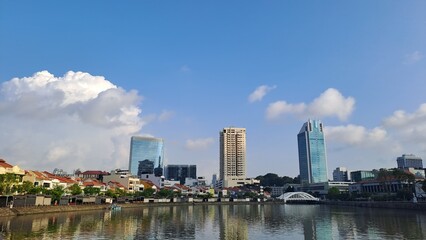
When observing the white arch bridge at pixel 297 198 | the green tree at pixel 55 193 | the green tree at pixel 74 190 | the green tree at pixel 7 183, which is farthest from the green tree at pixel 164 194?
the green tree at pixel 7 183

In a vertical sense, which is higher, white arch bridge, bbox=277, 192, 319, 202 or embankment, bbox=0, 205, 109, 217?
white arch bridge, bbox=277, 192, 319, 202

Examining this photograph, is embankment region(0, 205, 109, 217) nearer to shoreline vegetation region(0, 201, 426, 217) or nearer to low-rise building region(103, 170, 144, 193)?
shoreline vegetation region(0, 201, 426, 217)

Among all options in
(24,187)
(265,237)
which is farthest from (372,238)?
(24,187)

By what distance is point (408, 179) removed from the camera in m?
117

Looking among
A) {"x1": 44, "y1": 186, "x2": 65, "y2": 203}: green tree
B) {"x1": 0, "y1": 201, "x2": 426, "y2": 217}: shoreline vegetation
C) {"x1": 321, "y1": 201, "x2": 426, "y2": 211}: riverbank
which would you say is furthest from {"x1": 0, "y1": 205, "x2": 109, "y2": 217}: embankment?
{"x1": 321, "y1": 201, "x2": 426, "y2": 211}: riverbank

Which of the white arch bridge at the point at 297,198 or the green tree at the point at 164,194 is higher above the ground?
the green tree at the point at 164,194

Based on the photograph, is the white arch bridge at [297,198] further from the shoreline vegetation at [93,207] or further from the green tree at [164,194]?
the green tree at [164,194]

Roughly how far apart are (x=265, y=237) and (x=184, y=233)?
10524 mm

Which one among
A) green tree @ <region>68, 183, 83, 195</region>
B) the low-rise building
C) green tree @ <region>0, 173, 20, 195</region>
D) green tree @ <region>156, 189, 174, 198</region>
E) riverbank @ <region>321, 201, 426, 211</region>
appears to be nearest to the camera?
green tree @ <region>0, 173, 20, 195</region>

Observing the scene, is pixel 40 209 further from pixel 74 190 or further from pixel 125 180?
pixel 125 180

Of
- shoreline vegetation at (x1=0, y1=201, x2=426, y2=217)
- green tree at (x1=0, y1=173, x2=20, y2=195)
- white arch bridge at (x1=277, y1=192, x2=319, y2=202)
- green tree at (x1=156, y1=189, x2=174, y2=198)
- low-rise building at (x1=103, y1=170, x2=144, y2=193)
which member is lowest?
shoreline vegetation at (x1=0, y1=201, x2=426, y2=217)

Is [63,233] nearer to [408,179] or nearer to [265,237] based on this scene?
[265,237]

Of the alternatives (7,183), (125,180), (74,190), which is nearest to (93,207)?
(74,190)

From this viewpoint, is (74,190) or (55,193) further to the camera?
(74,190)
